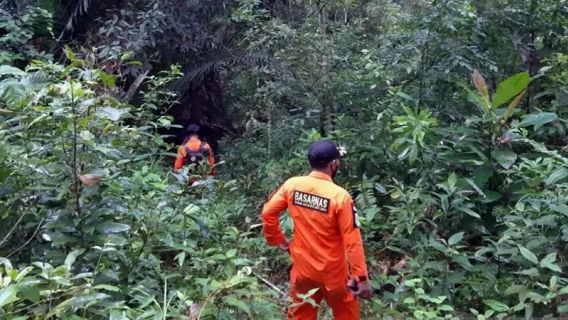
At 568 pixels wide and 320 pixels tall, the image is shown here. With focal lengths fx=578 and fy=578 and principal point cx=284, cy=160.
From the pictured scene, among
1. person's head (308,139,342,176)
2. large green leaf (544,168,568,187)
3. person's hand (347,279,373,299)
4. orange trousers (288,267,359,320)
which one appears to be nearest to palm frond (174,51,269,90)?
large green leaf (544,168,568,187)

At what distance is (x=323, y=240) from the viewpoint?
4.13 m

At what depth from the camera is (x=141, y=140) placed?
21.6 ft

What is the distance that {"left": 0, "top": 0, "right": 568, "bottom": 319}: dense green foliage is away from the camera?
371cm

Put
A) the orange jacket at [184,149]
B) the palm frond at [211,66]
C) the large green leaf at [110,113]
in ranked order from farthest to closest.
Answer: the palm frond at [211,66] → the orange jacket at [184,149] → the large green leaf at [110,113]

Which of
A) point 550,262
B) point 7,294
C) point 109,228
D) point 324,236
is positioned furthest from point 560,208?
point 7,294

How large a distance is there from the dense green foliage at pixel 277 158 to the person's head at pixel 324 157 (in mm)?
906

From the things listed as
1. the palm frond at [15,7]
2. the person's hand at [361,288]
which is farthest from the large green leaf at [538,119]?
the palm frond at [15,7]

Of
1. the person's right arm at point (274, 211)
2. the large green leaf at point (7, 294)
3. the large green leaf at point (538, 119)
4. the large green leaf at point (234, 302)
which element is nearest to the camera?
the large green leaf at point (7, 294)

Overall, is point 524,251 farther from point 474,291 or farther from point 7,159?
point 7,159

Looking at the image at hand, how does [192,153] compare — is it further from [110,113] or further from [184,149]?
[110,113]

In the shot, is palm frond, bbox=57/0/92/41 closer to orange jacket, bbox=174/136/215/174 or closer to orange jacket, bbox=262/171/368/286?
orange jacket, bbox=174/136/215/174

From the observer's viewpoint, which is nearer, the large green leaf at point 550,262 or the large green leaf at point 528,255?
the large green leaf at point 550,262

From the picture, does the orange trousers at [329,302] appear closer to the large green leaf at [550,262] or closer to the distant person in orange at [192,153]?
the large green leaf at [550,262]

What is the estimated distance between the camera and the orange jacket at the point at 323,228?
397 centimetres
